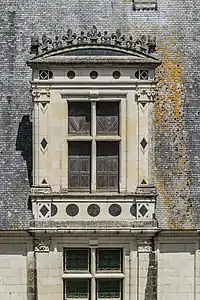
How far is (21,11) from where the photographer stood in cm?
2416

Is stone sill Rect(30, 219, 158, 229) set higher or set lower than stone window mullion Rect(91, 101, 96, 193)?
lower

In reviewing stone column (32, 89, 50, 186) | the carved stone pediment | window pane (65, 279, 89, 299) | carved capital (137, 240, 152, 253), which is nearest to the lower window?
window pane (65, 279, 89, 299)

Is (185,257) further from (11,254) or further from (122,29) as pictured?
(122,29)

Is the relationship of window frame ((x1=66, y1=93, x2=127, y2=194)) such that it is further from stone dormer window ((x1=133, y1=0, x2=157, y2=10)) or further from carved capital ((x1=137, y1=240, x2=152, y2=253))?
stone dormer window ((x1=133, y1=0, x2=157, y2=10))

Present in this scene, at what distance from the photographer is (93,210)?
21.1 m

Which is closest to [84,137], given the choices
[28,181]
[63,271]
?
[28,181]

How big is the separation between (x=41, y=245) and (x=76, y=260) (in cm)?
99

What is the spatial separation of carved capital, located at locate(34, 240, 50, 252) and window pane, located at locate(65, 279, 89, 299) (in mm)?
1037

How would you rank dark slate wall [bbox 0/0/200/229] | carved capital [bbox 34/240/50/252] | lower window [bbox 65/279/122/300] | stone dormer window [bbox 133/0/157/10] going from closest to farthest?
carved capital [bbox 34/240/50/252] → lower window [bbox 65/279/122/300] → dark slate wall [bbox 0/0/200/229] → stone dormer window [bbox 133/0/157/10]

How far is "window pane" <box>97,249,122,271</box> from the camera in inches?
845

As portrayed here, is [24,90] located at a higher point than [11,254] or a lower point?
higher

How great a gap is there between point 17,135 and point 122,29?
4.37 metres

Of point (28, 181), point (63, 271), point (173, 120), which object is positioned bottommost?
point (63, 271)

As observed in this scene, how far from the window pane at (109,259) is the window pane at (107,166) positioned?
5.29 ft
